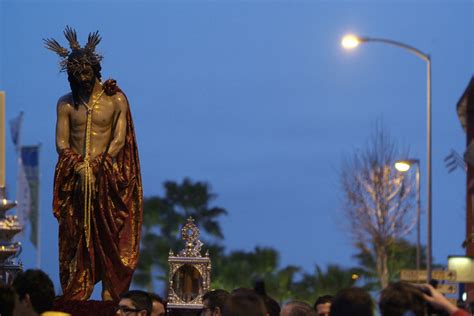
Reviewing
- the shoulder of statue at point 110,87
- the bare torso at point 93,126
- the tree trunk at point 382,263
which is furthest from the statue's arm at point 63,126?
the tree trunk at point 382,263

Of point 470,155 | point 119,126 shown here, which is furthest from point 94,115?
point 470,155

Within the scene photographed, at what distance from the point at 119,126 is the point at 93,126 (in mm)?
276

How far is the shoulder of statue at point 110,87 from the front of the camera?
1769 centimetres

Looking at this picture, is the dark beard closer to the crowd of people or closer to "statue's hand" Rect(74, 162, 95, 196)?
"statue's hand" Rect(74, 162, 95, 196)

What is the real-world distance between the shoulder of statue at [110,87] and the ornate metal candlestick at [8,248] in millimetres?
2272

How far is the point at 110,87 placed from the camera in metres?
17.7

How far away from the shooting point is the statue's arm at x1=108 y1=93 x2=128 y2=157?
695 inches

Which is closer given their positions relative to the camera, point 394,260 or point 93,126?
point 93,126

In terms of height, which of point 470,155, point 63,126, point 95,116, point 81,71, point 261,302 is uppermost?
point 470,155

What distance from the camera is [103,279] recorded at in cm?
1770

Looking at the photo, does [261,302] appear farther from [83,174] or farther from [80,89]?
[80,89]

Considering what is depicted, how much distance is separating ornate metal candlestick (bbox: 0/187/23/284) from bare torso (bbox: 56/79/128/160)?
5.42ft

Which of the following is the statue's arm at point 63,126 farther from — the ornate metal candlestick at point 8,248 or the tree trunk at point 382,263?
the tree trunk at point 382,263

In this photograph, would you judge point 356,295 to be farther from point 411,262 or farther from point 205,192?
point 205,192
